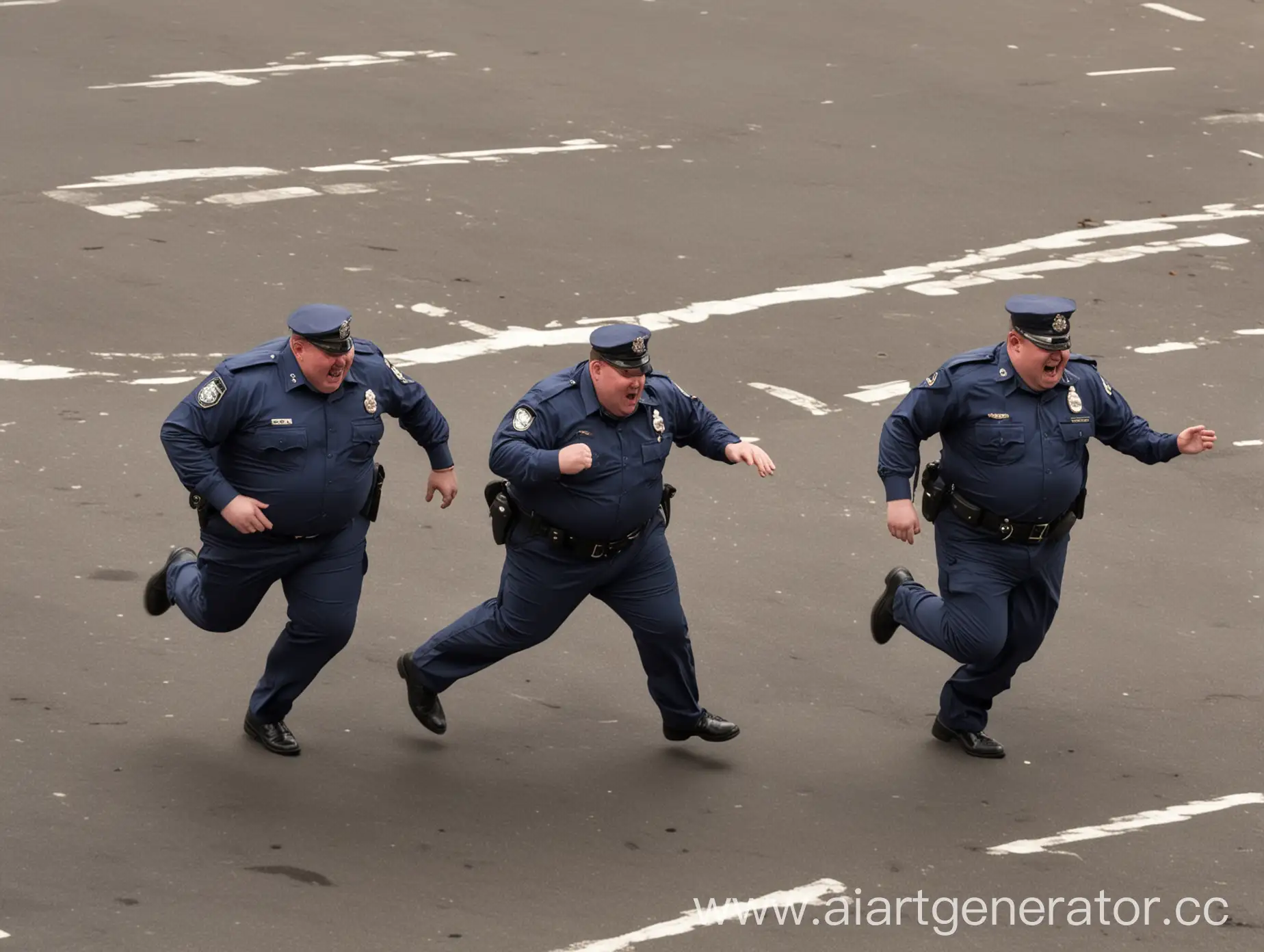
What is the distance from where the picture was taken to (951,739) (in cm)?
909

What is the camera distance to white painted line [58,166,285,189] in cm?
1611

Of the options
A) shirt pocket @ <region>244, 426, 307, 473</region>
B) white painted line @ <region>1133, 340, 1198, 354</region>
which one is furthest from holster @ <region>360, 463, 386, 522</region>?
white painted line @ <region>1133, 340, 1198, 354</region>

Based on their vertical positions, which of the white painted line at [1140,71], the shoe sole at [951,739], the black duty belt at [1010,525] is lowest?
the shoe sole at [951,739]

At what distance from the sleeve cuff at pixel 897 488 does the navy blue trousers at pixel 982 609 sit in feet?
0.86

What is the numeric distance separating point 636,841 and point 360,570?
66.6 inches

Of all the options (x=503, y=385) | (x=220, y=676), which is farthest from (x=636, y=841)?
(x=503, y=385)

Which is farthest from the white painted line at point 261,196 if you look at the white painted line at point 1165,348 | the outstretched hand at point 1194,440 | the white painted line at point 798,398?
the outstretched hand at point 1194,440

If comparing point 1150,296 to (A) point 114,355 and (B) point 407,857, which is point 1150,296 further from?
(B) point 407,857

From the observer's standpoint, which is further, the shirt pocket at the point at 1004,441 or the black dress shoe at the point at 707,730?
the black dress shoe at the point at 707,730

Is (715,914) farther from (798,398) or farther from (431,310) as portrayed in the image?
(431,310)

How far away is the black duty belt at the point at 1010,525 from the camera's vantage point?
28.1 feet

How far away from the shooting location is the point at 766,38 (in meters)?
22.6

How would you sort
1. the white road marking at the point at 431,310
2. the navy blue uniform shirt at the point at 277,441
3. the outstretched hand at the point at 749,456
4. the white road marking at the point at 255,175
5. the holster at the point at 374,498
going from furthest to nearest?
1. the white road marking at the point at 255,175
2. the white road marking at the point at 431,310
3. the holster at the point at 374,498
4. the outstretched hand at the point at 749,456
5. the navy blue uniform shirt at the point at 277,441

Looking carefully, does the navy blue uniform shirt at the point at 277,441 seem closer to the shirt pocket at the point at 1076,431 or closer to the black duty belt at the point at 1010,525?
the black duty belt at the point at 1010,525
